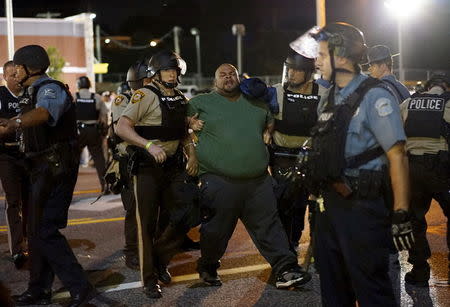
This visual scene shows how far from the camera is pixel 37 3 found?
4588cm

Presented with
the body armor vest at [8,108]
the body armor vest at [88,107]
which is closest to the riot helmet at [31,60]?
the body armor vest at [8,108]

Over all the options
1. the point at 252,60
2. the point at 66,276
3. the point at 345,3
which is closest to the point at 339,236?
the point at 66,276

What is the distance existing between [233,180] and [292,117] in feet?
3.12

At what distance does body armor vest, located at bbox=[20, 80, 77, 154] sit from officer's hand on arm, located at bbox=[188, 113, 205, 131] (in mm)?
1047

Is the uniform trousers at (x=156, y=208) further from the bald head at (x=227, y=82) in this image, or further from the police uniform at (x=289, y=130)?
the police uniform at (x=289, y=130)

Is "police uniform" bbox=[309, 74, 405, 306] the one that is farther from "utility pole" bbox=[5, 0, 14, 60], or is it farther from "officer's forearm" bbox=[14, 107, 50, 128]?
"utility pole" bbox=[5, 0, 14, 60]

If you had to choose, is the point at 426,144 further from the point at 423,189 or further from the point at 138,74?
the point at 138,74

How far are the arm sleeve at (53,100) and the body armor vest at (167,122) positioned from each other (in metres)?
0.74

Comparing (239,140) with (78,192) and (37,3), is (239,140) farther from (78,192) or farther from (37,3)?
(37,3)

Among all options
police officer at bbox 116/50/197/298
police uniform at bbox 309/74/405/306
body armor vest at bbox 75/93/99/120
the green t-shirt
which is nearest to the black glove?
police uniform at bbox 309/74/405/306

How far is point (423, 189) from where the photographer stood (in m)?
6.11

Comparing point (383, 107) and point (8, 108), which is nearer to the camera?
point (383, 107)

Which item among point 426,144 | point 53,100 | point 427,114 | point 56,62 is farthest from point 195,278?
point 56,62

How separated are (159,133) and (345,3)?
2745 centimetres
